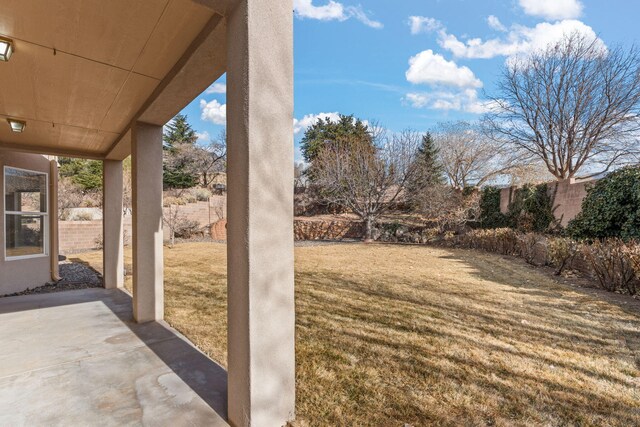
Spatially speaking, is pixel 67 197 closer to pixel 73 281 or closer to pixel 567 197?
pixel 73 281

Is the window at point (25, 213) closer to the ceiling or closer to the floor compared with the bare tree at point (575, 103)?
closer to the floor

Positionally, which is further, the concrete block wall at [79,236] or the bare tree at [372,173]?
the bare tree at [372,173]

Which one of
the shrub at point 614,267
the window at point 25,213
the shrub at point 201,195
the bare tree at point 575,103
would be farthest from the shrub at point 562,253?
the shrub at point 201,195

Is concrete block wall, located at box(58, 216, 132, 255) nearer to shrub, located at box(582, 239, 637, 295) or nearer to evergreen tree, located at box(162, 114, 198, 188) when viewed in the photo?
evergreen tree, located at box(162, 114, 198, 188)

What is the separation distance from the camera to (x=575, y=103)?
13.5m

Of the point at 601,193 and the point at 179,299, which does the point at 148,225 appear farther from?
the point at 601,193

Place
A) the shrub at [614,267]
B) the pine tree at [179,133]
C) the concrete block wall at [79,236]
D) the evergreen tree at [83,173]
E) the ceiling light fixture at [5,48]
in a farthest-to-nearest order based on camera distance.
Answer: the pine tree at [179,133], the evergreen tree at [83,173], the concrete block wall at [79,236], the shrub at [614,267], the ceiling light fixture at [5,48]

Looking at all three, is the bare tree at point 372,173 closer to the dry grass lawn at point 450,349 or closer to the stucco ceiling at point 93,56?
the dry grass lawn at point 450,349

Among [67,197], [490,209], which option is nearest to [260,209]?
[490,209]

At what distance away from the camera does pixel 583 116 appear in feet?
Result: 44.3

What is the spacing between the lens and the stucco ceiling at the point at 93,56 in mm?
1896

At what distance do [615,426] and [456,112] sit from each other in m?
24.4

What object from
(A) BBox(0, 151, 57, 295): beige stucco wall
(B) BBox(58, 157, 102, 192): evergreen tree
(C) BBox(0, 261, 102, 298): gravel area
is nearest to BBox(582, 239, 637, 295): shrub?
(C) BBox(0, 261, 102, 298): gravel area

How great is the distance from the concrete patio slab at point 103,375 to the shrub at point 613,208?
30.3ft
